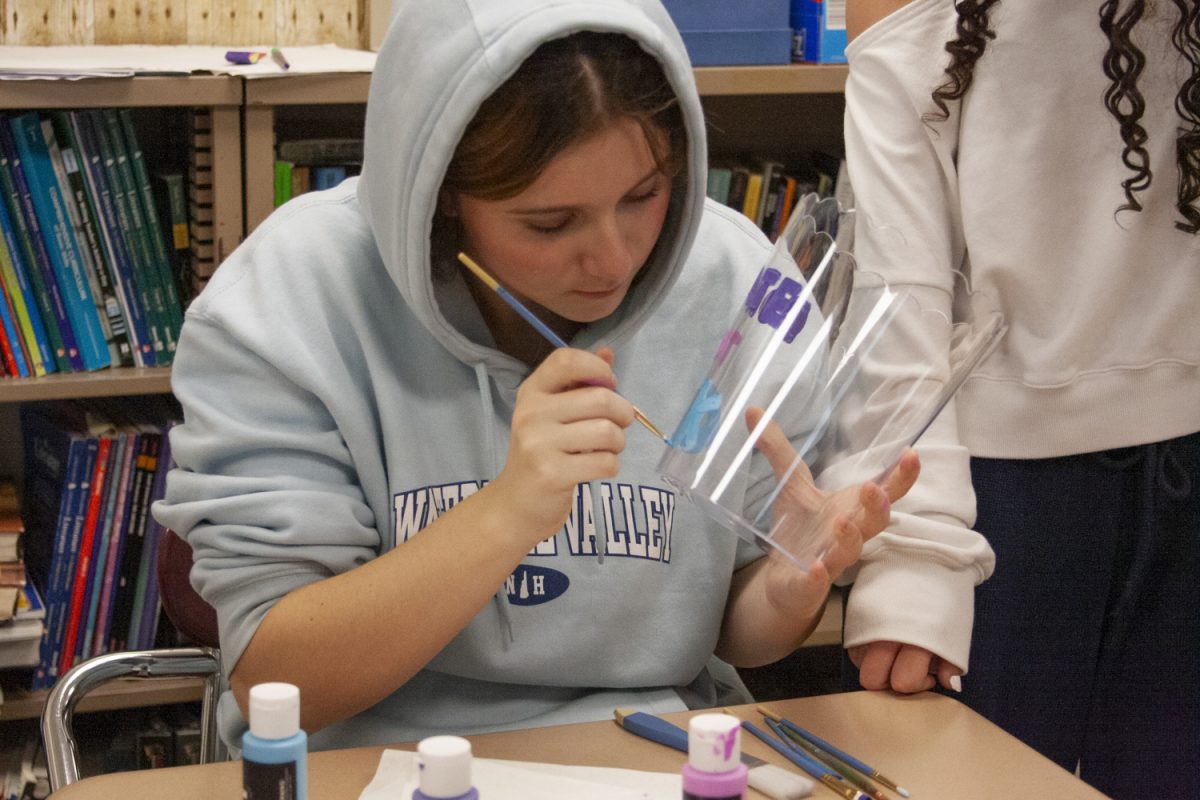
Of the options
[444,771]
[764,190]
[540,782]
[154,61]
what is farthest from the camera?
[764,190]

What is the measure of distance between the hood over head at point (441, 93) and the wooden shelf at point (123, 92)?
859 mm

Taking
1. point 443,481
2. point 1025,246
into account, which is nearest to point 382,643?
point 443,481

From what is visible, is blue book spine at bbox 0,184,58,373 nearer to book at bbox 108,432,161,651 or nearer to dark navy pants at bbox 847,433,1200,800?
book at bbox 108,432,161,651

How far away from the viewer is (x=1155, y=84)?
1.33m

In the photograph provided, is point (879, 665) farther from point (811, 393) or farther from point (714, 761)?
point (714, 761)

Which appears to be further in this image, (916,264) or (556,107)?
(916,264)

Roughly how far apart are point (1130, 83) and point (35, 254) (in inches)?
61.4

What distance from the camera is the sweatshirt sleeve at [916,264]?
1179 millimetres

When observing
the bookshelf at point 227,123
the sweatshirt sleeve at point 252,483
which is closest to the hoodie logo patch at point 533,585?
the sweatshirt sleeve at point 252,483

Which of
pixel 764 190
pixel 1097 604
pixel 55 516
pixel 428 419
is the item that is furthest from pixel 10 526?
pixel 1097 604

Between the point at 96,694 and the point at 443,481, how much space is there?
1.23 m

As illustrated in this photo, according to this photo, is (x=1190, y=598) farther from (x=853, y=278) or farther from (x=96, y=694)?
(x=96, y=694)

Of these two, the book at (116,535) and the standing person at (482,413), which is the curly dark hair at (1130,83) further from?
the book at (116,535)

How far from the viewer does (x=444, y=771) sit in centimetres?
71
